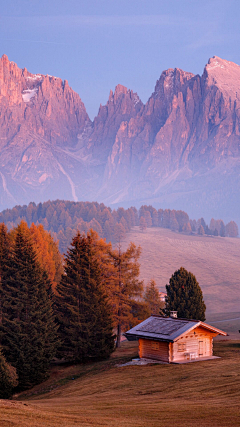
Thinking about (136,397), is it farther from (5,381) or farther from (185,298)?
(185,298)

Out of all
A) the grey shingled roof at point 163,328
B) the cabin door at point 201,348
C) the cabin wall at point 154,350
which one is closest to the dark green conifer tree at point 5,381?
the grey shingled roof at point 163,328

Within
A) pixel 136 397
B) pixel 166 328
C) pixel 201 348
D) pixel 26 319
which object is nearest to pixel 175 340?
pixel 166 328

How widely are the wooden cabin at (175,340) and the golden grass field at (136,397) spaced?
169 cm

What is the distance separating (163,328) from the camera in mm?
36844

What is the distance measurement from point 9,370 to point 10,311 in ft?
21.1

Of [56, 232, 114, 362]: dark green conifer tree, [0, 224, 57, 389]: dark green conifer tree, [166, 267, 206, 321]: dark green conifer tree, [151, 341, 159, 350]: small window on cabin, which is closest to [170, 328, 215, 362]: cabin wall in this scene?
[151, 341, 159, 350]: small window on cabin

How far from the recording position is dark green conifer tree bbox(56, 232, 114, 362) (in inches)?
1601

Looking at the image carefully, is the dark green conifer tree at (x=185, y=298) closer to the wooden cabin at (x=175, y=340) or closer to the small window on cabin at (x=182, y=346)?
the wooden cabin at (x=175, y=340)

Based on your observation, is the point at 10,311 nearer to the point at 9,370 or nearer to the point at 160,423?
the point at 9,370

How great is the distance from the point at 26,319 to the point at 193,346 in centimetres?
1400

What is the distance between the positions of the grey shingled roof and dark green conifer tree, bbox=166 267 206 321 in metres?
16.5

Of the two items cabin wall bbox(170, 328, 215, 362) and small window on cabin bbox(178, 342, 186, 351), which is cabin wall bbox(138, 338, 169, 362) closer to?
cabin wall bbox(170, 328, 215, 362)

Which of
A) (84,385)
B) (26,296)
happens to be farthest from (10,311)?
(84,385)

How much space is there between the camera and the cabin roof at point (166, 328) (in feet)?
115
